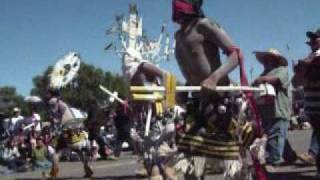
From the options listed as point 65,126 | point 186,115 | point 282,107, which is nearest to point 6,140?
point 65,126

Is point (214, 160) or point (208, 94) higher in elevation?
point (208, 94)

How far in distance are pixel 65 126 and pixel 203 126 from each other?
6413 mm

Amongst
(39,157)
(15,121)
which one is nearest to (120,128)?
(39,157)

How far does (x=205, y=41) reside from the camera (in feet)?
17.1

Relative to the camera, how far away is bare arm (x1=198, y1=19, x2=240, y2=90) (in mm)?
4949

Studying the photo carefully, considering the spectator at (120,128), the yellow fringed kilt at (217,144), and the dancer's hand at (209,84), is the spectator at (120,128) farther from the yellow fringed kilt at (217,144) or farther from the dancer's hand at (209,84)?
the dancer's hand at (209,84)

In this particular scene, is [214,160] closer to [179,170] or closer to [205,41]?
[179,170]

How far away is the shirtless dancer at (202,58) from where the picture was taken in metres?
5.04

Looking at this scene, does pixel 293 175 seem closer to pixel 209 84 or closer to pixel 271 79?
pixel 271 79

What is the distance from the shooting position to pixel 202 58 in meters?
5.19

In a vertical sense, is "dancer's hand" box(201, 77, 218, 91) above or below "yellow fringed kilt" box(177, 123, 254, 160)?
above

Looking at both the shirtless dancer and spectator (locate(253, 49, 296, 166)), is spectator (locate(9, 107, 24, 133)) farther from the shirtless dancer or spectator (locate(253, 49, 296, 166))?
the shirtless dancer

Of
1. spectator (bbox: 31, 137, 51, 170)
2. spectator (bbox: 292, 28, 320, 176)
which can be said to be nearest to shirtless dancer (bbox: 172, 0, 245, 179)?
spectator (bbox: 292, 28, 320, 176)

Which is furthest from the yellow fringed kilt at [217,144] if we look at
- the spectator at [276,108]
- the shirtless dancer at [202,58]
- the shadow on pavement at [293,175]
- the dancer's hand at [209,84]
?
the spectator at [276,108]
